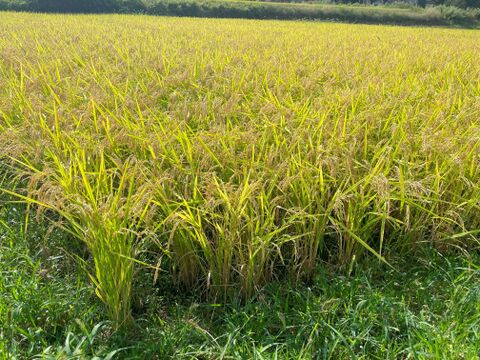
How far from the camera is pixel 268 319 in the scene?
1.38 meters

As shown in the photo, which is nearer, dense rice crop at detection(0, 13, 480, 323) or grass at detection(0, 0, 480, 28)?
dense rice crop at detection(0, 13, 480, 323)

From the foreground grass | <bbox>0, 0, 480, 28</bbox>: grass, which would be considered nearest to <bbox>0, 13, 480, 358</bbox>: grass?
the foreground grass

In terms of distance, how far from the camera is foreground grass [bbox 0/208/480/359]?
1244mm

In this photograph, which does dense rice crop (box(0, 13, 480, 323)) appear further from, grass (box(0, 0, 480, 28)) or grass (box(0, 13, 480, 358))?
grass (box(0, 0, 480, 28))

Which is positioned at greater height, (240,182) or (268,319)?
(240,182)

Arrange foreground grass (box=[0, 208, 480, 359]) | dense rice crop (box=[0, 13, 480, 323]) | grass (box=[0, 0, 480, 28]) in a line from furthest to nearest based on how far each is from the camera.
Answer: grass (box=[0, 0, 480, 28]) → dense rice crop (box=[0, 13, 480, 323]) → foreground grass (box=[0, 208, 480, 359])

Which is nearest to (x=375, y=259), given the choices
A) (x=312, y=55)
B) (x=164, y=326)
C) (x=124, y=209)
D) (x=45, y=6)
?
(x=164, y=326)

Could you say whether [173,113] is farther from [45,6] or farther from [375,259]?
[45,6]

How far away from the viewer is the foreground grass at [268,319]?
49.0 inches

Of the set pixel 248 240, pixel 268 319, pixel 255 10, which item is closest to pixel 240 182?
pixel 248 240

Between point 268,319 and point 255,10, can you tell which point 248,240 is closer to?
point 268,319

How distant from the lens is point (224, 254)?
1.48 m

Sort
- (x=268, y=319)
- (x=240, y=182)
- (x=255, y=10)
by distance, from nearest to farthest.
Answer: (x=268, y=319), (x=240, y=182), (x=255, y=10)

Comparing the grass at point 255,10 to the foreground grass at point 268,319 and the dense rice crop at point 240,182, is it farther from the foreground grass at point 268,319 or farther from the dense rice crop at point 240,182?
the foreground grass at point 268,319
